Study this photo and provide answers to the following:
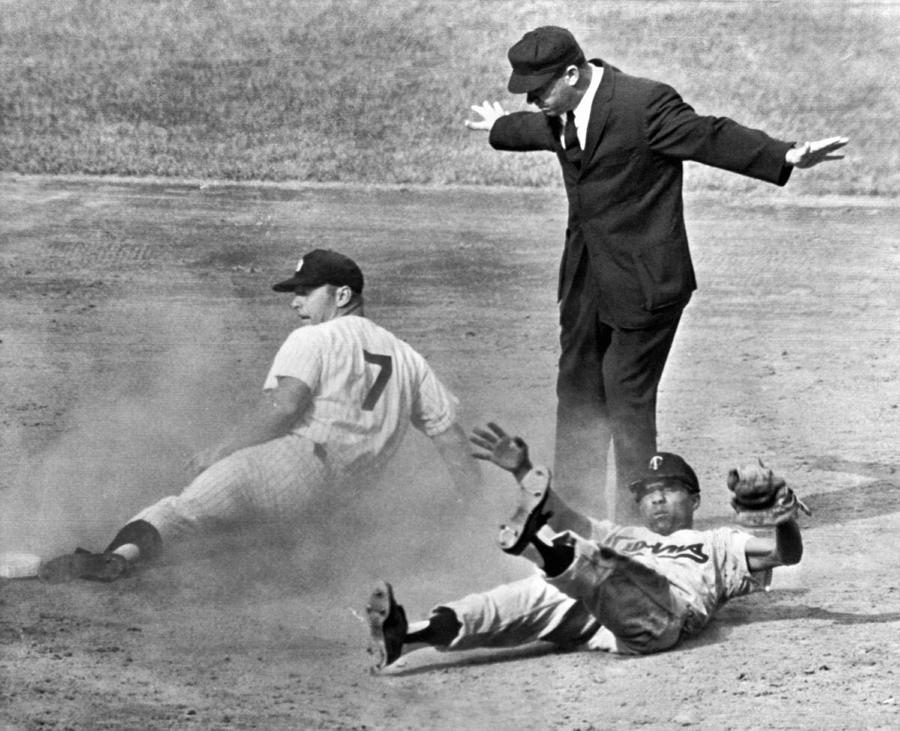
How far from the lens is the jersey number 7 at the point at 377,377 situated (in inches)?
295

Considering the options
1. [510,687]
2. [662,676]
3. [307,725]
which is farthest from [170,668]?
[662,676]

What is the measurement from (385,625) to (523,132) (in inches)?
90.5

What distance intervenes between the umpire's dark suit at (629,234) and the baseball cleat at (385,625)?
156 cm

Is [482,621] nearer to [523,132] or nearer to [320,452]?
[320,452]

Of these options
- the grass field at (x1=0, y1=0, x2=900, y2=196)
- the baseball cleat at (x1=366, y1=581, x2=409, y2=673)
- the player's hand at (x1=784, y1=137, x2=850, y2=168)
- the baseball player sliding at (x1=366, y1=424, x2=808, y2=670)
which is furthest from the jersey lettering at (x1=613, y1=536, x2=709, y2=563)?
the grass field at (x1=0, y1=0, x2=900, y2=196)

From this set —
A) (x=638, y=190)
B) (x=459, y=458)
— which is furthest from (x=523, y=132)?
(x=459, y=458)

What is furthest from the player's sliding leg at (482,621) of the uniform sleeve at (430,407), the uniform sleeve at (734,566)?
→ the uniform sleeve at (430,407)

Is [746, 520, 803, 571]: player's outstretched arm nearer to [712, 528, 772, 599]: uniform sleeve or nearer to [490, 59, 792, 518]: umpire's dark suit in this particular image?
[712, 528, 772, 599]: uniform sleeve

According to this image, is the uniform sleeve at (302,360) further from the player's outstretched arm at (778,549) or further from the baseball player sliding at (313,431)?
the player's outstretched arm at (778,549)

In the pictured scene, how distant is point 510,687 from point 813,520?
2332 millimetres

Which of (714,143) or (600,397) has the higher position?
(714,143)

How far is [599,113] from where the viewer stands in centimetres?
714

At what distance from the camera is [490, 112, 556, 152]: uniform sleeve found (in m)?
7.44

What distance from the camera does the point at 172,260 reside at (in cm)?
1267
